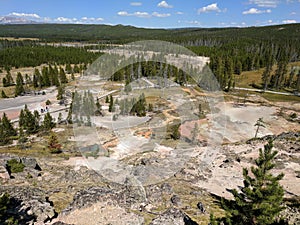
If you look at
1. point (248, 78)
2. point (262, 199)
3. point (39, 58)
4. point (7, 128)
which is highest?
point (262, 199)

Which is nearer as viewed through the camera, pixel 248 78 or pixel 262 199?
pixel 262 199

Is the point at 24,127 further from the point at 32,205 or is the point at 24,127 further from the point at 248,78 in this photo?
the point at 248,78

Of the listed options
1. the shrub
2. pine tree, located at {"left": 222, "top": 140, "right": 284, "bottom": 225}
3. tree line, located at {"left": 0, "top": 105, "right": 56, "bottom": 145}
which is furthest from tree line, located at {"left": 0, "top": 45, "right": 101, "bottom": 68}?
pine tree, located at {"left": 222, "top": 140, "right": 284, "bottom": 225}

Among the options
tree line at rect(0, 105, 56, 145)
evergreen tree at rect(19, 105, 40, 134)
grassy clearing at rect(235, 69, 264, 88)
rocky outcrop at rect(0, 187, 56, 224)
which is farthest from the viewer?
grassy clearing at rect(235, 69, 264, 88)

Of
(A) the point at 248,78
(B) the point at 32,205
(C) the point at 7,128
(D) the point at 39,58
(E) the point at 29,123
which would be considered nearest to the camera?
(B) the point at 32,205

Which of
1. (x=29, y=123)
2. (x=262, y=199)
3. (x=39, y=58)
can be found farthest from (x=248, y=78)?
(x=262, y=199)

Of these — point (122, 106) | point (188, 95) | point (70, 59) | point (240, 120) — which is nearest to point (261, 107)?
point (240, 120)

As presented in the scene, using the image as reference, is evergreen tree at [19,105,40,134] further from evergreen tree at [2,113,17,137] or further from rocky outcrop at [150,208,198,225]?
rocky outcrop at [150,208,198,225]

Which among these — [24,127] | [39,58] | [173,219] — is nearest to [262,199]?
[173,219]

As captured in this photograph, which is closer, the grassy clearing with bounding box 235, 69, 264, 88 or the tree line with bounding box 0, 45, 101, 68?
the grassy clearing with bounding box 235, 69, 264, 88

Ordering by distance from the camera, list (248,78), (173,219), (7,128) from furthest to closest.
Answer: (248,78), (7,128), (173,219)

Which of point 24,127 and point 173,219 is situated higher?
point 173,219

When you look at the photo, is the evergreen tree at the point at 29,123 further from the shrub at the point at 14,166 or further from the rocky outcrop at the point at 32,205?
the rocky outcrop at the point at 32,205
